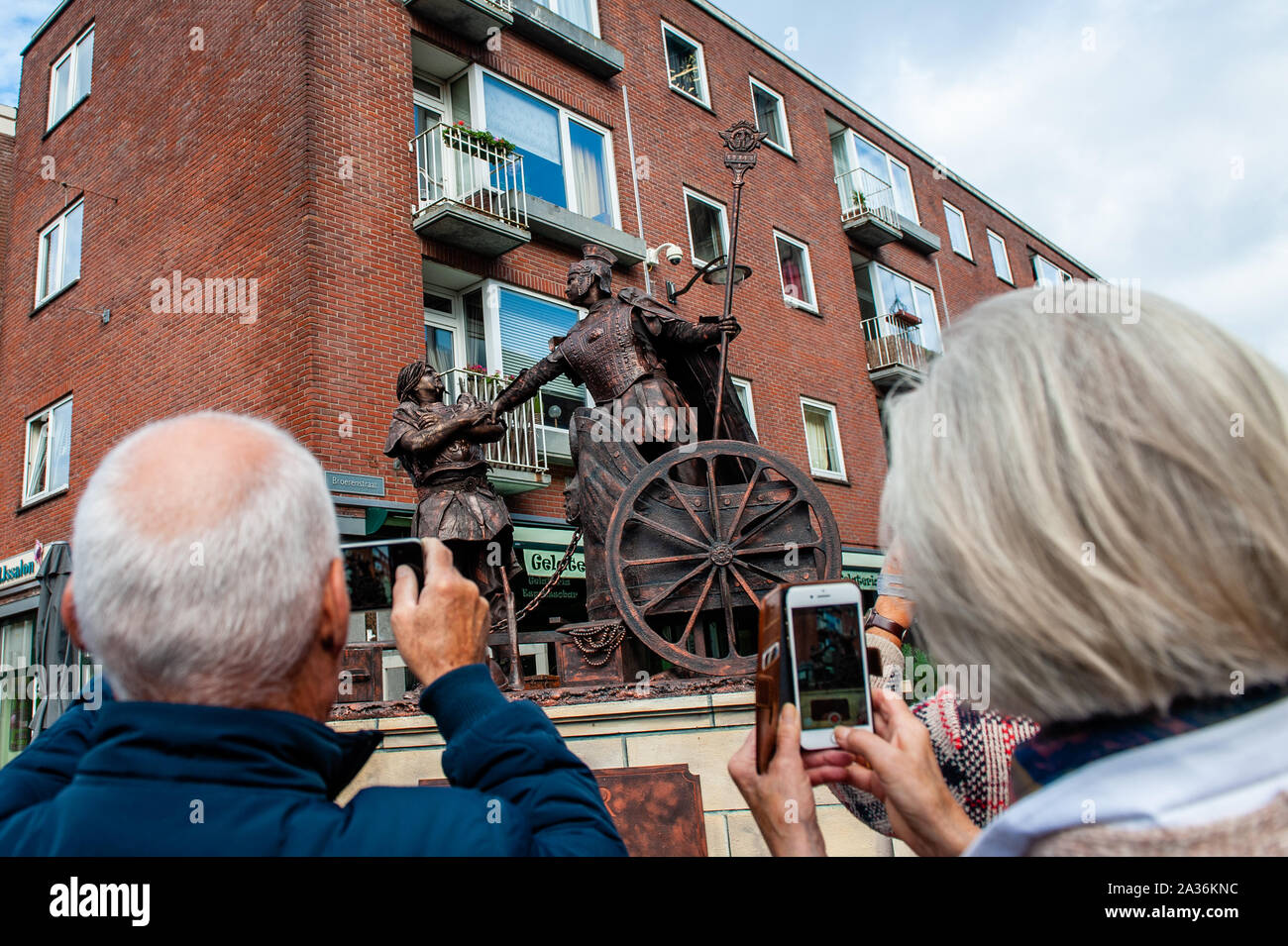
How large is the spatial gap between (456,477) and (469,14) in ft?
26.3

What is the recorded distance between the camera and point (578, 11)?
13547 mm

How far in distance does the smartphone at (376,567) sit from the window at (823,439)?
1392 centimetres

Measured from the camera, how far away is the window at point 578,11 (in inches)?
516

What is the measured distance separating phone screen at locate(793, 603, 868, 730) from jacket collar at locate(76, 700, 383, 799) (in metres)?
0.69

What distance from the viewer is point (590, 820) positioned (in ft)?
3.73

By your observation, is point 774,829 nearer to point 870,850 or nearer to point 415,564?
point 415,564

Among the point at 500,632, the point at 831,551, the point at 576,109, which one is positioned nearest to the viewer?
the point at 831,551

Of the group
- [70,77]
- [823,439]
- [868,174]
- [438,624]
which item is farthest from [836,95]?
[438,624]

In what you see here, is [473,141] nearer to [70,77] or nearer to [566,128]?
[566,128]

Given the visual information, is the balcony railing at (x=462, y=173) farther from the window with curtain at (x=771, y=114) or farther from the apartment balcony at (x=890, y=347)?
the apartment balcony at (x=890, y=347)

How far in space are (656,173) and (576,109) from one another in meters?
1.59

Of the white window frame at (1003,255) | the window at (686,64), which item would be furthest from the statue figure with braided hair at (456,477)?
the white window frame at (1003,255)
